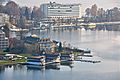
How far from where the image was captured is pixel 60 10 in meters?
18.1

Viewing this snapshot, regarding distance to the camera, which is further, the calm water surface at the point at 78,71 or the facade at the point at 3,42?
the facade at the point at 3,42

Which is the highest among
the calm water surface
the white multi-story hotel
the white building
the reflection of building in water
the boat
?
the white multi-story hotel

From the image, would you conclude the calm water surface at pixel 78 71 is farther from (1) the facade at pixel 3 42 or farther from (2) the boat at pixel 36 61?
(1) the facade at pixel 3 42

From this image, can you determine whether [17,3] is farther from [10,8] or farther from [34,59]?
[34,59]

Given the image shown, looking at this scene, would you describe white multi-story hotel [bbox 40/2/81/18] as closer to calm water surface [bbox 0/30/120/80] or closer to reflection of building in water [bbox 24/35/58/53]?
reflection of building in water [bbox 24/35/58/53]

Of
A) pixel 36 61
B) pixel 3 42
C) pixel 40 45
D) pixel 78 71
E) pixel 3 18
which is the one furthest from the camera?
pixel 3 18

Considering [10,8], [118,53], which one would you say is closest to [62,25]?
[10,8]

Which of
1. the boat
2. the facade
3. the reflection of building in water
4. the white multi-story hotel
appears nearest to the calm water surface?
the boat

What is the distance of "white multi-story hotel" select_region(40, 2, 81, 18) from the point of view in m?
17.5

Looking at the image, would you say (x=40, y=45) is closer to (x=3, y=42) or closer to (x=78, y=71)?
(x=3, y=42)

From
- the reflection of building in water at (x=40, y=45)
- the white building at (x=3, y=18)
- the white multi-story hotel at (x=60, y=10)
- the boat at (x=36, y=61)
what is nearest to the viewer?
the boat at (x=36, y=61)

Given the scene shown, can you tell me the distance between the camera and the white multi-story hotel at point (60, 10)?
17547 millimetres

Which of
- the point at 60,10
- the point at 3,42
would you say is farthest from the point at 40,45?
the point at 60,10

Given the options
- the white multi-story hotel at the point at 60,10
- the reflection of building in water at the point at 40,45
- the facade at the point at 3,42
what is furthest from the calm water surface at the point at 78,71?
the white multi-story hotel at the point at 60,10
